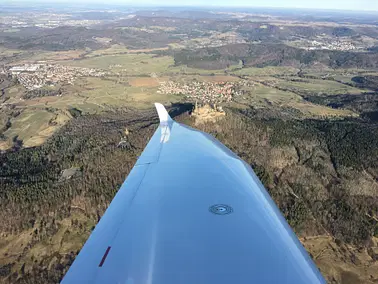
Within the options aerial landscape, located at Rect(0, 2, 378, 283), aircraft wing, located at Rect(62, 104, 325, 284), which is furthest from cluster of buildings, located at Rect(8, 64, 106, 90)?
aircraft wing, located at Rect(62, 104, 325, 284)

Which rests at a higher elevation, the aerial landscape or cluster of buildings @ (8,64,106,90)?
the aerial landscape

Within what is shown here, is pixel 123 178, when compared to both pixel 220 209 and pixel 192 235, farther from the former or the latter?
Answer: pixel 192 235

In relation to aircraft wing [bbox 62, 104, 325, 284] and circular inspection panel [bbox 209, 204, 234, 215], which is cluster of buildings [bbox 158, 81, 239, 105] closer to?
aircraft wing [bbox 62, 104, 325, 284]

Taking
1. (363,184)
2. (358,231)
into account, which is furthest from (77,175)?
(363,184)

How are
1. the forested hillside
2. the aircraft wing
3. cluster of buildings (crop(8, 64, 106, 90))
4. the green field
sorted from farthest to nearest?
the green field
cluster of buildings (crop(8, 64, 106, 90))
the forested hillside
the aircraft wing

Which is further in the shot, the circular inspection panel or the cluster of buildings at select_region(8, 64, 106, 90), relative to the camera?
the cluster of buildings at select_region(8, 64, 106, 90)

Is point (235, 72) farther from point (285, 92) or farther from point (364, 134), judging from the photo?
point (364, 134)

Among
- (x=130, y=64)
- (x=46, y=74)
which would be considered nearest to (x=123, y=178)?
(x=46, y=74)

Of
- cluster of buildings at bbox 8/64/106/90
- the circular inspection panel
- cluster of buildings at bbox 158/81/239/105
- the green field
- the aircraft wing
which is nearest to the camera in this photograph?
the aircraft wing
